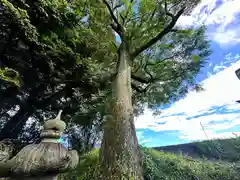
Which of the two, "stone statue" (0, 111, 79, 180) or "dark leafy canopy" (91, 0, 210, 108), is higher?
"dark leafy canopy" (91, 0, 210, 108)

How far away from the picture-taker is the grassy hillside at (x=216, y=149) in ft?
28.3

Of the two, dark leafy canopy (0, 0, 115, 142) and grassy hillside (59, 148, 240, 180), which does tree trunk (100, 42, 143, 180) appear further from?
dark leafy canopy (0, 0, 115, 142)

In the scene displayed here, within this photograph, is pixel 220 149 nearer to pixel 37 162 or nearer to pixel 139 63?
pixel 139 63

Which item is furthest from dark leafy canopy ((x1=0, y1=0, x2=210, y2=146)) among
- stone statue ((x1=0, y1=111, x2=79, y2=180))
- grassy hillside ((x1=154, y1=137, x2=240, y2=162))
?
stone statue ((x1=0, y1=111, x2=79, y2=180))

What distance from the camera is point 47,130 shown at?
1221 mm

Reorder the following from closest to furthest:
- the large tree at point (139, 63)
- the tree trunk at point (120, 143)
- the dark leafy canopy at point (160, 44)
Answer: the tree trunk at point (120, 143) → the large tree at point (139, 63) → the dark leafy canopy at point (160, 44)

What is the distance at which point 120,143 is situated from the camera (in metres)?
3.63

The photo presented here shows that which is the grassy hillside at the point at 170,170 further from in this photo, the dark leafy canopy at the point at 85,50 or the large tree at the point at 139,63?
the dark leafy canopy at the point at 85,50

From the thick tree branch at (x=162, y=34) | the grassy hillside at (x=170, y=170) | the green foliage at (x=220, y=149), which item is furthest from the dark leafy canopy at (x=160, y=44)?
the green foliage at (x=220, y=149)

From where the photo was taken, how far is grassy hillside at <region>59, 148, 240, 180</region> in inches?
191

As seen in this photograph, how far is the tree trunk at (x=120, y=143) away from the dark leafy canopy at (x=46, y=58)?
2067 millimetres

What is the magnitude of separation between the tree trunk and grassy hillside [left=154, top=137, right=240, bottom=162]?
5.70m

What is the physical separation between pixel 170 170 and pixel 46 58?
478cm

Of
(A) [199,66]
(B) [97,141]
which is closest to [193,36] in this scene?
(A) [199,66]
